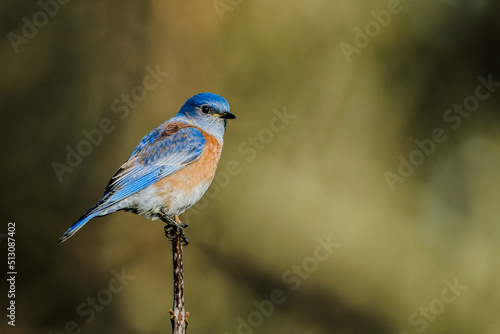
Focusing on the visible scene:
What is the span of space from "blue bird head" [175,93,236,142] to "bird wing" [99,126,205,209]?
0.37 feet

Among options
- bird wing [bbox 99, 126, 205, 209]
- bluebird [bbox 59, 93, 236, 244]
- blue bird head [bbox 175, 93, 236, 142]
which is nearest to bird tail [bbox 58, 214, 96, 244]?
bluebird [bbox 59, 93, 236, 244]

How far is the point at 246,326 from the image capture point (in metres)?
6.01

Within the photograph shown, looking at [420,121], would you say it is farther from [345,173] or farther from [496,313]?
[496,313]

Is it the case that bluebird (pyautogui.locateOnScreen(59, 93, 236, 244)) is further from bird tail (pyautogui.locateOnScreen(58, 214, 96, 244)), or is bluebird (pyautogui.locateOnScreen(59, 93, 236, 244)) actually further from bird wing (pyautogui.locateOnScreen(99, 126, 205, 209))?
bird tail (pyautogui.locateOnScreen(58, 214, 96, 244))

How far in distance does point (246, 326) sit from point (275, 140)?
2.03m

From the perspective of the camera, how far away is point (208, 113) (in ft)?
14.8

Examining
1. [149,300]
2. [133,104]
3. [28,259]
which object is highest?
[133,104]

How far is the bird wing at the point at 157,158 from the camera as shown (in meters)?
3.96

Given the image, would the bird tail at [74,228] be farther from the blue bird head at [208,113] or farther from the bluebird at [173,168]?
the blue bird head at [208,113]

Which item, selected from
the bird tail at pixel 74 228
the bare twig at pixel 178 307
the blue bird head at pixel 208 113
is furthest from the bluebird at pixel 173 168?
the bare twig at pixel 178 307

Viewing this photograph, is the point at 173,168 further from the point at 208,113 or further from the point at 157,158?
the point at 208,113

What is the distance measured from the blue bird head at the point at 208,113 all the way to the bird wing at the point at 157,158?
0.37ft

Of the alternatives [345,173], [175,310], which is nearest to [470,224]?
[345,173]

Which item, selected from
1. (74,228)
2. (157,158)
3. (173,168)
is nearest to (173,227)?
(173,168)
